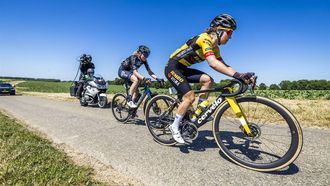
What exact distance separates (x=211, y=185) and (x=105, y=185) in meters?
1.26

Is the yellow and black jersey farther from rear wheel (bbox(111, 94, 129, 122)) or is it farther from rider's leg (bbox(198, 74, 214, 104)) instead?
rear wheel (bbox(111, 94, 129, 122))

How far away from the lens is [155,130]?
17.4 ft

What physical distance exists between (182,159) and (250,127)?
3.81ft

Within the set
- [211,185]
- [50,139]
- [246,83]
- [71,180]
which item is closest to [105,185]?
[71,180]

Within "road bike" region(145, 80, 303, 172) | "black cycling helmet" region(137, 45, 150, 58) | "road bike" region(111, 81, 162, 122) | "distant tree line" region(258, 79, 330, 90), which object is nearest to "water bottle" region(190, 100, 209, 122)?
"road bike" region(145, 80, 303, 172)

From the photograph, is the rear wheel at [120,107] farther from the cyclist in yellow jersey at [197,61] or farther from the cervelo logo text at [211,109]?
the cervelo logo text at [211,109]

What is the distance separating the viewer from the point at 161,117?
504 cm

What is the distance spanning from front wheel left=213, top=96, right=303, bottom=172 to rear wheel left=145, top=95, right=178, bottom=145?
116 centimetres

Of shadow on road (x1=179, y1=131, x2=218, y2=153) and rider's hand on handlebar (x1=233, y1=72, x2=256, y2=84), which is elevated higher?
rider's hand on handlebar (x1=233, y1=72, x2=256, y2=84)

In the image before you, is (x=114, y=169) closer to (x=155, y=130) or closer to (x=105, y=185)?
(x=105, y=185)

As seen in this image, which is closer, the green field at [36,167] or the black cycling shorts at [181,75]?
the green field at [36,167]

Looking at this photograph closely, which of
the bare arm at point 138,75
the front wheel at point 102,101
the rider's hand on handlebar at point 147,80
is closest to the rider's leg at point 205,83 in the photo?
the rider's hand on handlebar at point 147,80

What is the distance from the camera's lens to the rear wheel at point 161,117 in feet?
16.1

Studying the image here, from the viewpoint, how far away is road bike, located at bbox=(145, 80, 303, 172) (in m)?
3.23
